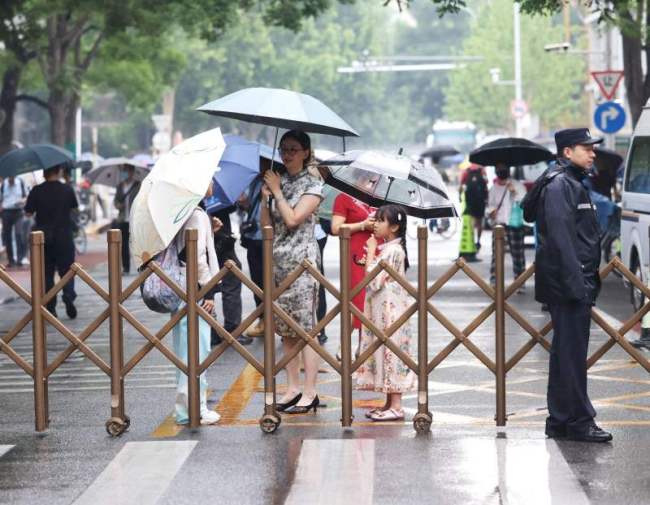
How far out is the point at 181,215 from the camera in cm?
987

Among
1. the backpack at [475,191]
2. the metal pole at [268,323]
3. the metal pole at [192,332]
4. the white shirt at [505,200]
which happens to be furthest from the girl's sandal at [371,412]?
the backpack at [475,191]

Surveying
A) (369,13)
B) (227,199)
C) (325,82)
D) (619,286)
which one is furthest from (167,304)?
(369,13)

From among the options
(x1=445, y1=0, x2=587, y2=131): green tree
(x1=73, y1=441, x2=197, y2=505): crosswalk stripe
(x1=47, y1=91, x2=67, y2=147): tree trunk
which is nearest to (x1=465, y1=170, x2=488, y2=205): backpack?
(x1=47, y1=91, x2=67, y2=147): tree trunk

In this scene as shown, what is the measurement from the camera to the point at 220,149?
10.1 m

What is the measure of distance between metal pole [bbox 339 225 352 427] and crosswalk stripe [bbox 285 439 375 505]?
1.42 feet

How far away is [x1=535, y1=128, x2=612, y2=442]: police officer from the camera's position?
29.9ft

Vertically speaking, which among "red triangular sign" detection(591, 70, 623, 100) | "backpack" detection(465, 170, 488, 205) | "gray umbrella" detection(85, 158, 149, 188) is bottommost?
"backpack" detection(465, 170, 488, 205)

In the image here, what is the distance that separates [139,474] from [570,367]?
2527mm

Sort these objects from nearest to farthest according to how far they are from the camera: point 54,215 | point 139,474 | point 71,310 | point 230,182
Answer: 1. point 139,474
2. point 230,182
3. point 54,215
4. point 71,310

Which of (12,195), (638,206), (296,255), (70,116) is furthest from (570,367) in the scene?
(70,116)

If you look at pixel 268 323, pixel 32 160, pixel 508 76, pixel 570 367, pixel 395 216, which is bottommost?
pixel 570 367

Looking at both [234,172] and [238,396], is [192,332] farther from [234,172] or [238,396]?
[234,172]

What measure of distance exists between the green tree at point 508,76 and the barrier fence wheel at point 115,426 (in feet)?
249

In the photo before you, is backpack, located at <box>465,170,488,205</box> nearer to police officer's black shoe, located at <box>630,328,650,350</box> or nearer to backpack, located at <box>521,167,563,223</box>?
police officer's black shoe, located at <box>630,328,650,350</box>
